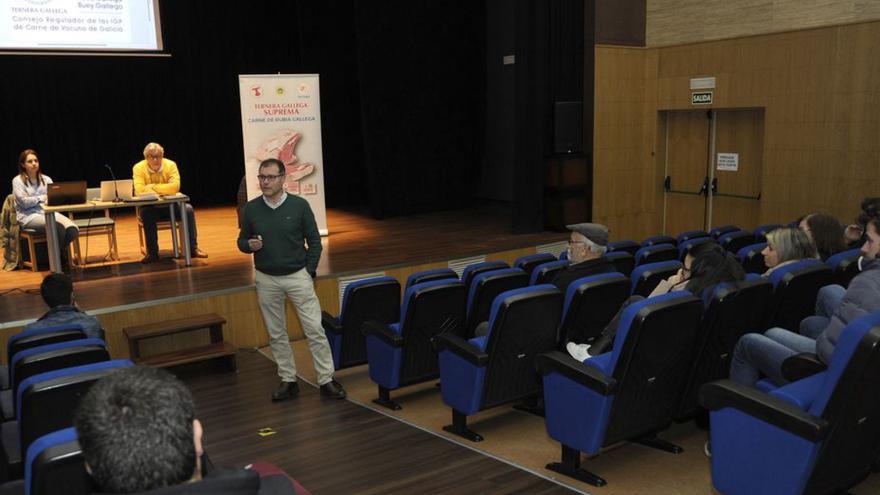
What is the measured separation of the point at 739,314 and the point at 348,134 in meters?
9.96

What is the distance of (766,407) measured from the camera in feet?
9.01

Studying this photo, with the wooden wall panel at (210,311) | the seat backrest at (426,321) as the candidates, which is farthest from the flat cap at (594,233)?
the wooden wall panel at (210,311)

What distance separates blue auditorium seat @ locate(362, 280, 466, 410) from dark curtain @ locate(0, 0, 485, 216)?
21.1ft

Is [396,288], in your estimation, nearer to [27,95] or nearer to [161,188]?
[161,188]

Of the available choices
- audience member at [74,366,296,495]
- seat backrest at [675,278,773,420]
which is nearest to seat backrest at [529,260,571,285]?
seat backrest at [675,278,773,420]

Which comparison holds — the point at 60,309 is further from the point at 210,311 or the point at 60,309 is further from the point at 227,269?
the point at 227,269

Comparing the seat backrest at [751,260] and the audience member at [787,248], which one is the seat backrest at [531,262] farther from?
the audience member at [787,248]

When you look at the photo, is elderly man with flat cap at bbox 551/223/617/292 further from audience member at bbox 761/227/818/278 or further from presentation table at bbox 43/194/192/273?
presentation table at bbox 43/194/192/273

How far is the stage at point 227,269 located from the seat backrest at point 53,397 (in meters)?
3.42

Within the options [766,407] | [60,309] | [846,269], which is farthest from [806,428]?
[60,309]

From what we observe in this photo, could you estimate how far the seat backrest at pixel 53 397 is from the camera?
2.57m

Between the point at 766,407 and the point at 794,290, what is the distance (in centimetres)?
144

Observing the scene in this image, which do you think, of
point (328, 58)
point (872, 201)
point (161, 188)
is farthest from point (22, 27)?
point (872, 201)

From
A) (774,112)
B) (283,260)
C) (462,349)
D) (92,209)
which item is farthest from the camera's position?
(774,112)
